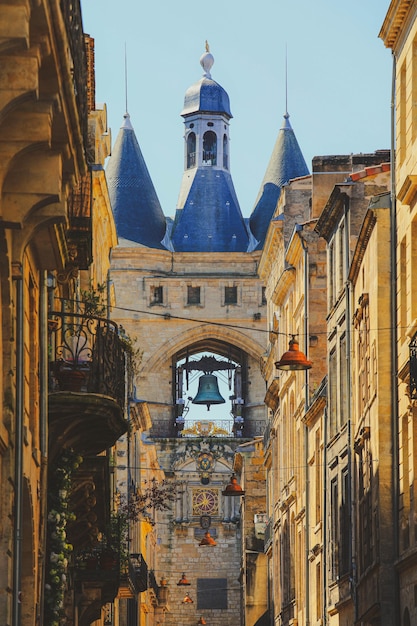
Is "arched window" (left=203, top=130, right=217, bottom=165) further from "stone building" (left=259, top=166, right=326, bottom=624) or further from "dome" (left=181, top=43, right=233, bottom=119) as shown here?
"stone building" (left=259, top=166, right=326, bottom=624)

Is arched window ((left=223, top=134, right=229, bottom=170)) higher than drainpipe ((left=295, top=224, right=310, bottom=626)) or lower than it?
higher

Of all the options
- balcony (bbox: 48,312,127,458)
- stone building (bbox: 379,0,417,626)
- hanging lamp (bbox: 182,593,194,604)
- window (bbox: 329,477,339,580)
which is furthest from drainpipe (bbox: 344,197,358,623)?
hanging lamp (bbox: 182,593,194,604)

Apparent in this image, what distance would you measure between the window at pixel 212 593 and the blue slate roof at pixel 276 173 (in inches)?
711

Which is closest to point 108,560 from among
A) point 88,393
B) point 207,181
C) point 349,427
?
point 349,427

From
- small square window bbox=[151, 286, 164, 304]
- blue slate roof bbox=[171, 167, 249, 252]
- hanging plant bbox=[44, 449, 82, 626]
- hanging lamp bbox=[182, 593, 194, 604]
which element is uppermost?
blue slate roof bbox=[171, 167, 249, 252]

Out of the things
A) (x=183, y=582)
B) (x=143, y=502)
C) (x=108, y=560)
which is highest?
(x=183, y=582)

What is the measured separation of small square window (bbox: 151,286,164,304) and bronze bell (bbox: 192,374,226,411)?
962 centimetres

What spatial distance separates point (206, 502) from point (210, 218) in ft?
50.1

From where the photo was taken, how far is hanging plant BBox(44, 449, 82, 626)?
2216cm

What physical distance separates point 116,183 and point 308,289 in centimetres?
4912

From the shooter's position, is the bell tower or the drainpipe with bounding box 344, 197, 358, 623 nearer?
the drainpipe with bounding box 344, 197, 358, 623

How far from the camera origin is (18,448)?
1750 cm

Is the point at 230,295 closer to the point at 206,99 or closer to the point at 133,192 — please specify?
the point at 133,192

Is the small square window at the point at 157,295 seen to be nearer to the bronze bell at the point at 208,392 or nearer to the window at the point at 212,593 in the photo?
the bronze bell at the point at 208,392
